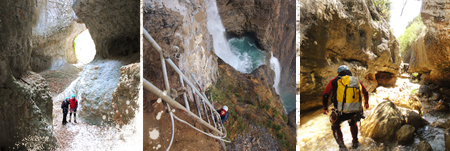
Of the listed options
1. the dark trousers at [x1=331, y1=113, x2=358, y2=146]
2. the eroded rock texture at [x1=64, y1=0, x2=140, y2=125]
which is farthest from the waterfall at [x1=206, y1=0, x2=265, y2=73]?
the eroded rock texture at [x1=64, y1=0, x2=140, y2=125]

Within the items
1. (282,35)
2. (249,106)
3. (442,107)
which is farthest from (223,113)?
(442,107)

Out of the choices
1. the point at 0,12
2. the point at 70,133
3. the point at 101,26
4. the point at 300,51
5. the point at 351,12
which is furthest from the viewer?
the point at 101,26

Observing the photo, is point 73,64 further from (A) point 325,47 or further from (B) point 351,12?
(B) point 351,12

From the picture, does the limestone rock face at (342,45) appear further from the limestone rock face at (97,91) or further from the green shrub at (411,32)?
the limestone rock face at (97,91)

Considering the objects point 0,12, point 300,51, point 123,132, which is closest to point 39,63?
point 0,12

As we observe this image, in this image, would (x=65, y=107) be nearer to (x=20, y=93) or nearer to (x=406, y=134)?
(x=20, y=93)
